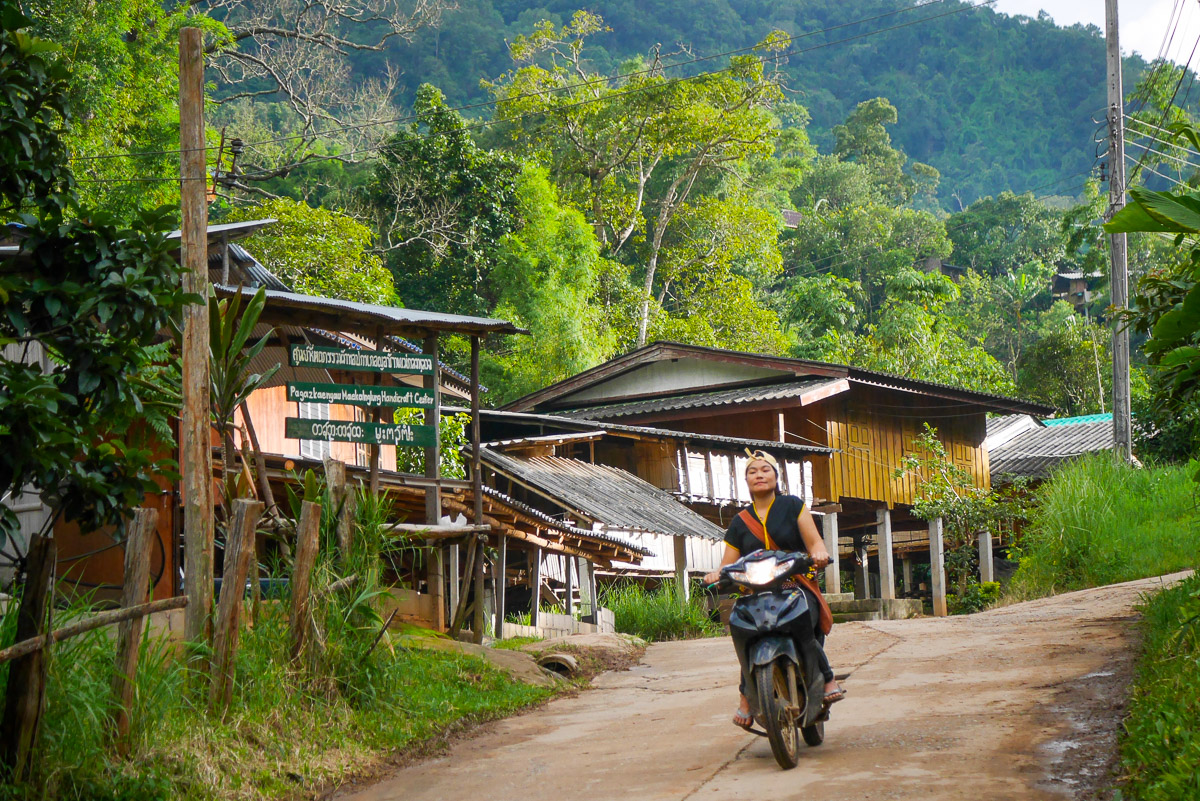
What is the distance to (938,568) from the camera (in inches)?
1073

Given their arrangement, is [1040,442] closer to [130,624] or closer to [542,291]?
[542,291]

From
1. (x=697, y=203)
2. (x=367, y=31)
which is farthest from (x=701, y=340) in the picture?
(x=367, y=31)

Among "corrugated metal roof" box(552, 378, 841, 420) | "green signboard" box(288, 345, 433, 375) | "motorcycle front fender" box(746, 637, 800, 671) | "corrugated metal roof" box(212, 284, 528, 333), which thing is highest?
"corrugated metal roof" box(552, 378, 841, 420)

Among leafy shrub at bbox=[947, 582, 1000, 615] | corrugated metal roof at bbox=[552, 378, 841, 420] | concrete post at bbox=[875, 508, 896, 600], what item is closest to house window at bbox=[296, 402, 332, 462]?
corrugated metal roof at bbox=[552, 378, 841, 420]

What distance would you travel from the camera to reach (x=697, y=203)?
1570 inches

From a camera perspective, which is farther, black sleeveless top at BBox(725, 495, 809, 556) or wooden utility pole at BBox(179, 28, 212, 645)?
wooden utility pole at BBox(179, 28, 212, 645)

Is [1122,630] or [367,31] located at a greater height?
Result: [367,31]

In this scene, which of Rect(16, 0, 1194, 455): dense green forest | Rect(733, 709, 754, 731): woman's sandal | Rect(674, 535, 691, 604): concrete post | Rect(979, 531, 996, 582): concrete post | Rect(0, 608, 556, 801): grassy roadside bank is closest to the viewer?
Rect(0, 608, 556, 801): grassy roadside bank

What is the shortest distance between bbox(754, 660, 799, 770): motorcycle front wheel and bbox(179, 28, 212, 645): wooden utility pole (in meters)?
3.74

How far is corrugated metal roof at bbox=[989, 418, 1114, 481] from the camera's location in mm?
31406

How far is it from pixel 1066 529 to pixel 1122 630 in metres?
7.18

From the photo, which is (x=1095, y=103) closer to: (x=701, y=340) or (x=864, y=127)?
(x=864, y=127)

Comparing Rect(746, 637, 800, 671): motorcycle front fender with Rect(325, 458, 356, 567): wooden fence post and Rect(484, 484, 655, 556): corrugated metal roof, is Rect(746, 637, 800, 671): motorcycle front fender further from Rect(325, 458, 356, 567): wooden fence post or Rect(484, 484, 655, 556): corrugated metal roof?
Rect(484, 484, 655, 556): corrugated metal roof

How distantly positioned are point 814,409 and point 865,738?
19220 millimetres
